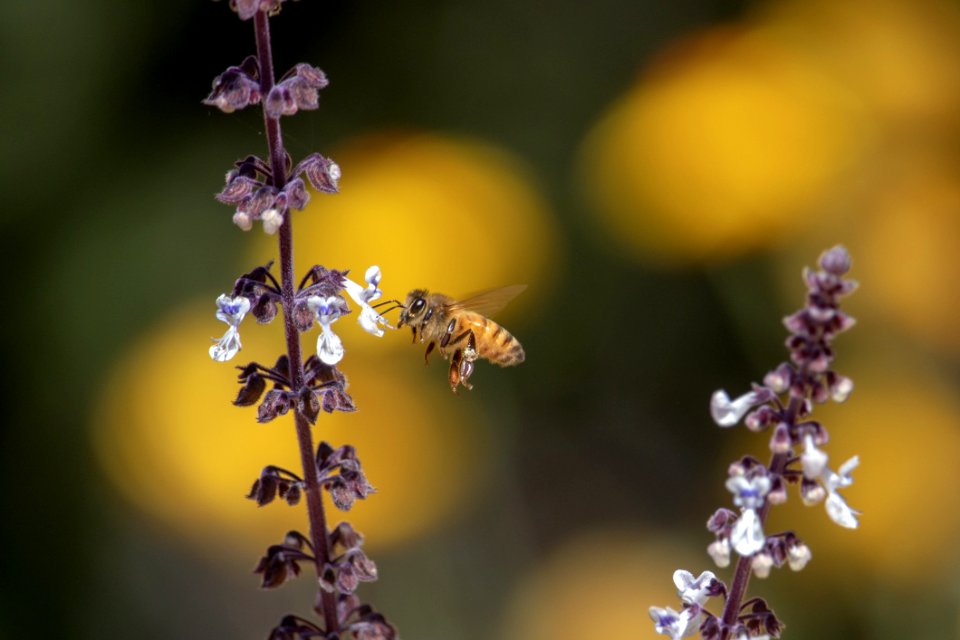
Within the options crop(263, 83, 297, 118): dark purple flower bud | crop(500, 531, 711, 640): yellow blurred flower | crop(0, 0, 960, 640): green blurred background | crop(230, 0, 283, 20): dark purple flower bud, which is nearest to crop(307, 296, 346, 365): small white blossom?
crop(263, 83, 297, 118): dark purple flower bud

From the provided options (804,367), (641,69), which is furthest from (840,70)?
(804,367)

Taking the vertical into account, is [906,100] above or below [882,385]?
above

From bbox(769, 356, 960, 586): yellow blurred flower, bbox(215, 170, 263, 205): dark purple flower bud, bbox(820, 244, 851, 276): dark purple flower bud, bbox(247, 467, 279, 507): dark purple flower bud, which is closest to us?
bbox(820, 244, 851, 276): dark purple flower bud

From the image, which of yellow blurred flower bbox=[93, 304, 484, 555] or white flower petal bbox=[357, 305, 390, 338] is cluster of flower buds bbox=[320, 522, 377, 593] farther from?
yellow blurred flower bbox=[93, 304, 484, 555]

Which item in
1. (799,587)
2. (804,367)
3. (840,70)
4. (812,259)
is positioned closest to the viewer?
(804,367)

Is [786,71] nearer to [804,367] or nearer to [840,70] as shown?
[840,70]

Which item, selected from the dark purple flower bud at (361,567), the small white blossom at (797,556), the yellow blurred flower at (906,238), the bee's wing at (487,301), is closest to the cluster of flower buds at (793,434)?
the small white blossom at (797,556)
